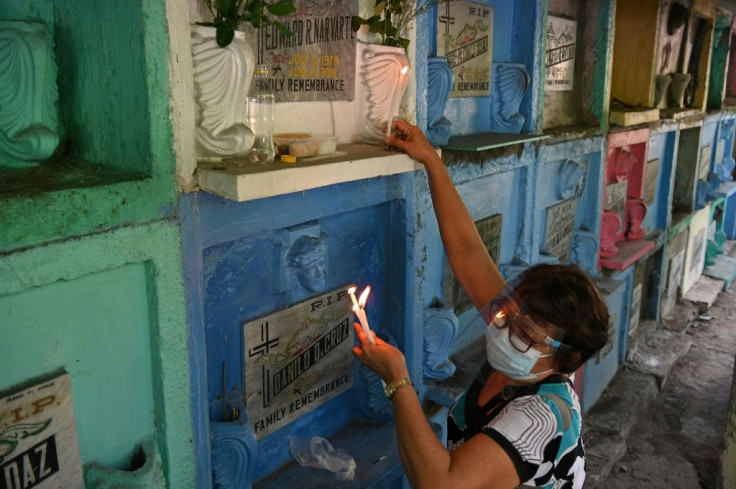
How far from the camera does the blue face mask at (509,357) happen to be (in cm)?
177

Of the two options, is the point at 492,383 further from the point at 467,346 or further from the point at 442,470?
the point at 467,346

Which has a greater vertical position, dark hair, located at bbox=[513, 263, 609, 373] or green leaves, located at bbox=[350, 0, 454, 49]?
green leaves, located at bbox=[350, 0, 454, 49]

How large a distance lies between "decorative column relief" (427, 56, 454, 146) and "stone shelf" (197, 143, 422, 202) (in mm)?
817

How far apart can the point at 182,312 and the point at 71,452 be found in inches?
17.7

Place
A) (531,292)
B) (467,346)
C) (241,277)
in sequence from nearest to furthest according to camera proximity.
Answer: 1. (531,292)
2. (241,277)
3. (467,346)

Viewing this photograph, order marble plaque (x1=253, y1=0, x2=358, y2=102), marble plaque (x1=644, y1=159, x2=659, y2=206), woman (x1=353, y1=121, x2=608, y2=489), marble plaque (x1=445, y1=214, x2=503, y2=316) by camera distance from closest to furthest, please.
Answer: woman (x1=353, y1=121, x2=608, y2=489), marble plaque (x1=253, y1=0, x2=358, y2=102), marble plaque (x1=445, y1=214, x2=503, y2=316), marble plaque (x1=644, y1=159, x2=659, y2=206)

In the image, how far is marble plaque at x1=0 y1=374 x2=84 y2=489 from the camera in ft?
4.79

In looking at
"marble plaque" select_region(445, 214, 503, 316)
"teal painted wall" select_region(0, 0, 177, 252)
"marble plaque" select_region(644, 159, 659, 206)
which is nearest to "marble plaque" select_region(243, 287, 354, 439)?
"teal painted wall" select_region(0, 0, 177, 252)

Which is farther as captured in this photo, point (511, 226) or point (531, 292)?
point (511, 226)

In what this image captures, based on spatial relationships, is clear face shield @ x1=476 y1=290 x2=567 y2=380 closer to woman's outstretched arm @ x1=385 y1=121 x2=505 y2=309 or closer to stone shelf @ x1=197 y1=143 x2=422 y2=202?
woman's outstretched arm @ x1=385 y1=121 x2=505 y2=309

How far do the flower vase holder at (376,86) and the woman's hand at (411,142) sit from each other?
57 mm

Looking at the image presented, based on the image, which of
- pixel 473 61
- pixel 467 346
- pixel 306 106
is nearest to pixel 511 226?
pixel 467 346

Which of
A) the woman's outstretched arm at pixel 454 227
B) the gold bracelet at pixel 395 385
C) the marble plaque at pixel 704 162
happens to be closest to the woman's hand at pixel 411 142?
the woman's outstretched arm at pixel 454 227

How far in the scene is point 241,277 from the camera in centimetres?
216
